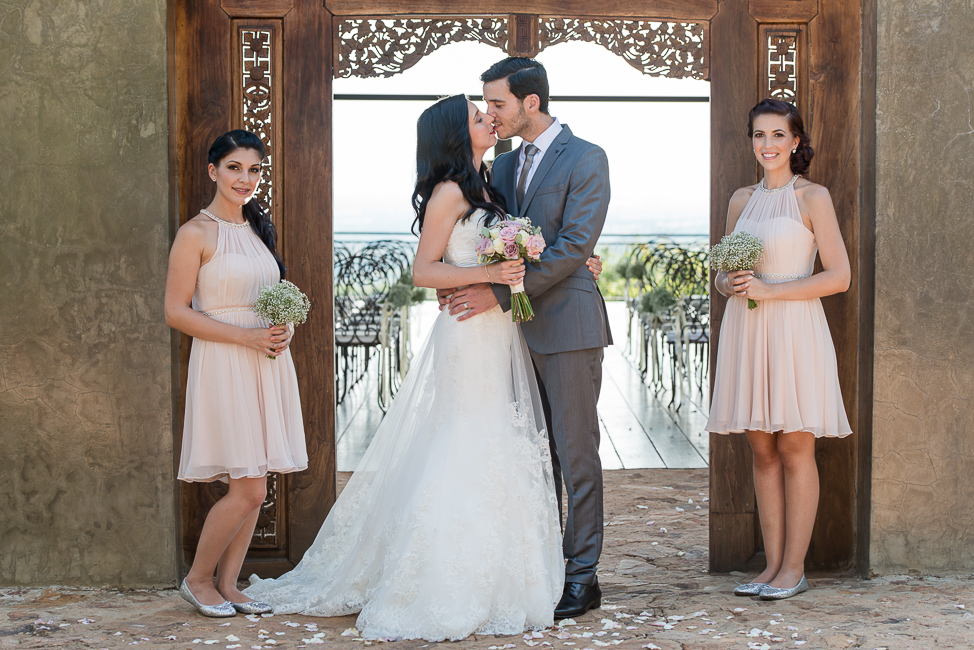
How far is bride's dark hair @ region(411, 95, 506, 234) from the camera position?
3.24 metres

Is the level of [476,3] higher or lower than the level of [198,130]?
higher

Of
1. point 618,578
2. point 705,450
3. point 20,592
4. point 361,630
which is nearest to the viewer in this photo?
point 361,630

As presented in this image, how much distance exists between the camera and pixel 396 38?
3826mm

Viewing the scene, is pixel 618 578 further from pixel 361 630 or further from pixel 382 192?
pixel 382 192

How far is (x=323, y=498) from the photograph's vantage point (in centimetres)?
394

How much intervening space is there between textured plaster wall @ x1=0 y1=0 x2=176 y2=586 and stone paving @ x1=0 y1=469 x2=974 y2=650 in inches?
10.4

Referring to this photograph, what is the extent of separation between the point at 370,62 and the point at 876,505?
2.89 meters

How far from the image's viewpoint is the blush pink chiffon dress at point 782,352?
3459 millimetres

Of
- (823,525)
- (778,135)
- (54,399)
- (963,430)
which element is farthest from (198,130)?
(963,430)

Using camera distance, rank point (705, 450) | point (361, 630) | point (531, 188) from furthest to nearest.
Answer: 1. point (705, 450)
2. point (531, 188)
3. point (361, 630)

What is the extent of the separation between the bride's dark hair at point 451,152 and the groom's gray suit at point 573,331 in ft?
0.70

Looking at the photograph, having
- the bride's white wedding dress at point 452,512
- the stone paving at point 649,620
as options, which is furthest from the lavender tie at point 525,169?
the stone paving at point 649,620

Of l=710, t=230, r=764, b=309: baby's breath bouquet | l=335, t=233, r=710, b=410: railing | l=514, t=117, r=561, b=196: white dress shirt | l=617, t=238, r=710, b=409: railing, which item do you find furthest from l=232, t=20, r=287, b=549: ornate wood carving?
l=617, t=238, r=710, b=409: railing

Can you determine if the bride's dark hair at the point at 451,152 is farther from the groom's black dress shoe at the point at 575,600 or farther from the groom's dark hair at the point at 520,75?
the groom's black dress shoe at the point at 575,600
